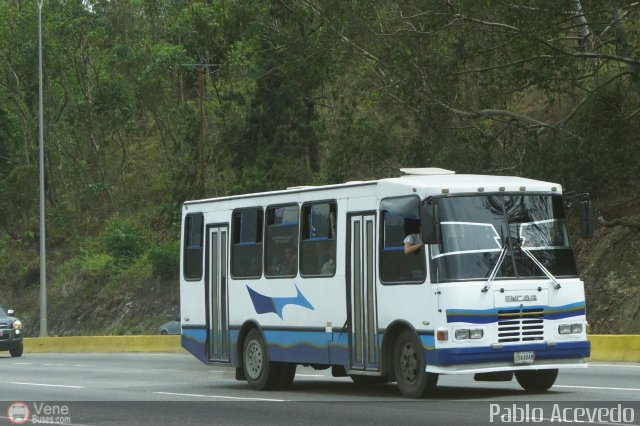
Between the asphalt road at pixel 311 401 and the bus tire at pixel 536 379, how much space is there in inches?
6.1

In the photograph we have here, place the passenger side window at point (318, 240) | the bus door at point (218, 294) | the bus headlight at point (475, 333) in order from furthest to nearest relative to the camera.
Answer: the bus door at point (218, 294), the passenger side window at point (318, 240), the bus headlight at point (475, 333)

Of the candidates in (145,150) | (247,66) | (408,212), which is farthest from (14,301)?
(408,212)

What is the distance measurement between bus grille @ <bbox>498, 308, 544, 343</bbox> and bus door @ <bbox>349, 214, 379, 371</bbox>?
1858mm

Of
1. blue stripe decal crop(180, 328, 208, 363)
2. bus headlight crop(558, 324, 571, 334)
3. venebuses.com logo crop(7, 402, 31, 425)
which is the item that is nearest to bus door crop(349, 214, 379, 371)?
bus headlight crop(558, 324, 571, 334)

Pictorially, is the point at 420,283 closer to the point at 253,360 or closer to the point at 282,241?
the point at 282,241

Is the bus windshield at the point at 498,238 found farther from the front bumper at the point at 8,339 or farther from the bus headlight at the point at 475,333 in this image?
the front bumper at the point at 8,339

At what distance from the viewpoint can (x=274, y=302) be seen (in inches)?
741

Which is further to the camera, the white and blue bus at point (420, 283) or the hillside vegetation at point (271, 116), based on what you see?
the hillside vegetation at point (271, 116)

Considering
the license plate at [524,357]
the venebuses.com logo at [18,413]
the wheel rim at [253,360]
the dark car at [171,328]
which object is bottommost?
the venebuses.com logo at [18,413]

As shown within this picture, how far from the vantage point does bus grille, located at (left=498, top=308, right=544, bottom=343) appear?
15.5m

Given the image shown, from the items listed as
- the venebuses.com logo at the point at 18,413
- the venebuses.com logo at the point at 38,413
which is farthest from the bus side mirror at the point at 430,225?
the venebuses.com logo at the point at 18,413

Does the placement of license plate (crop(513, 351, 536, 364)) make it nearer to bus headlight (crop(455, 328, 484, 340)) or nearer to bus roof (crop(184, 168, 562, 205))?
bus headlight (crop(455, 328, 484, 340))

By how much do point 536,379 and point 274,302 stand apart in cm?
417

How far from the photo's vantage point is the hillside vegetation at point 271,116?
31.1m
